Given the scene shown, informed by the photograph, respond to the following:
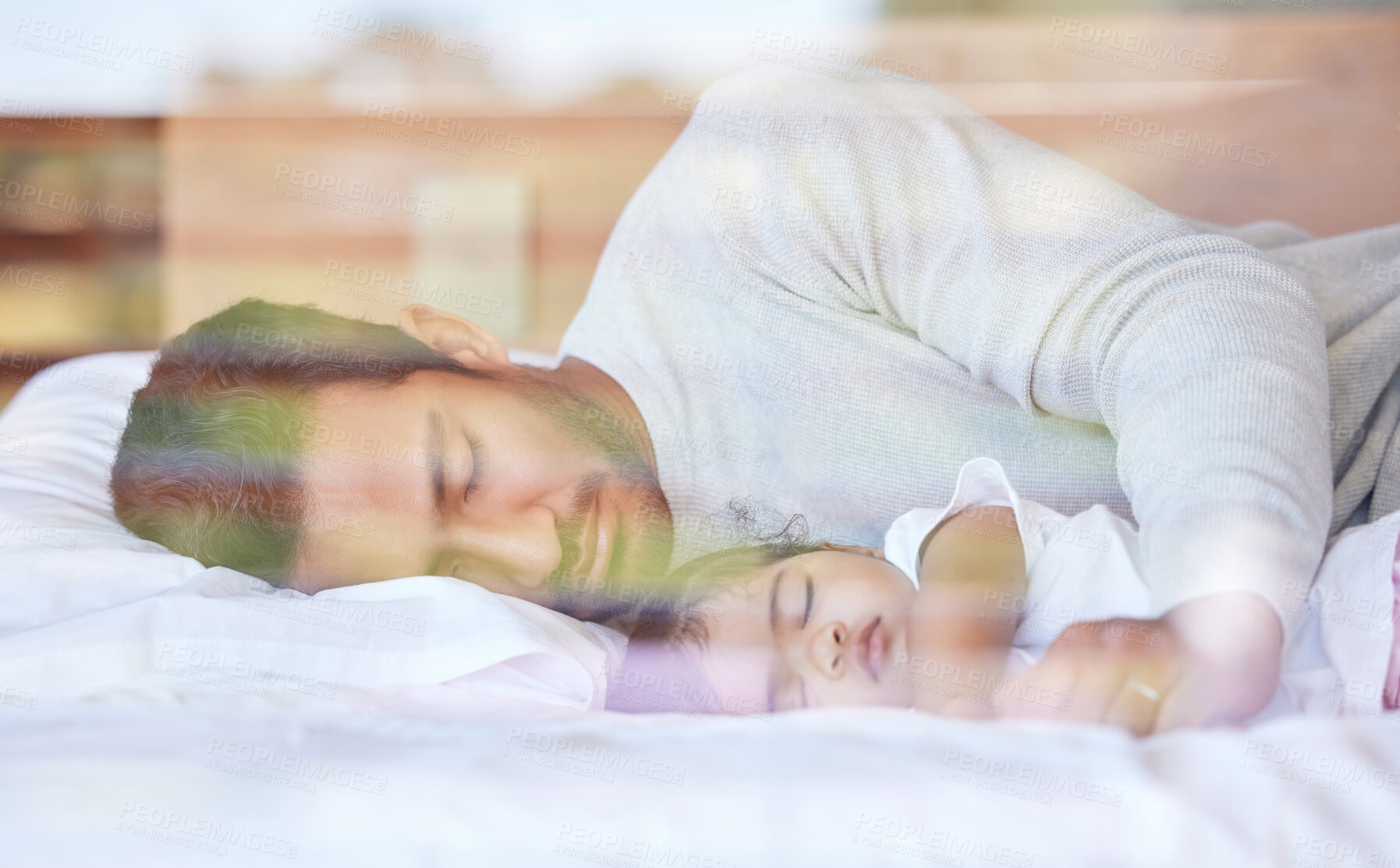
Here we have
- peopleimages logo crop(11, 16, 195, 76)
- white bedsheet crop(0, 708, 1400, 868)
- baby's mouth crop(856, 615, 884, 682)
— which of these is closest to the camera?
white bedsheet crop(0, 708, 1400, 868)

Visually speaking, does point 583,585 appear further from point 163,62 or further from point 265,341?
point 163,62

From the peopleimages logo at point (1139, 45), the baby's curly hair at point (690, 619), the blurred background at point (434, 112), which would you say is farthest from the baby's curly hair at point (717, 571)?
the peopleimages logo at point (1139, 45)

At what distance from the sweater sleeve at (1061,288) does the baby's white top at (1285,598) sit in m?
0.02

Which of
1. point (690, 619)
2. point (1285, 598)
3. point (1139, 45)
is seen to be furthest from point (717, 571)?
point (1139, 45)

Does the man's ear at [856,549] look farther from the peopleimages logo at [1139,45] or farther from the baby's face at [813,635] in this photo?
the peopleimages logo at [1139,45]

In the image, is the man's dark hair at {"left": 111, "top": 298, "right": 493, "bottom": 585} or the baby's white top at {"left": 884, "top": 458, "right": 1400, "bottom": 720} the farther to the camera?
the man's dark hair at {"left": 111, "top": 298, "right": 493, "bottom": 585}

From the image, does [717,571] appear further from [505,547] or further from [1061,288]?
[1061,288]

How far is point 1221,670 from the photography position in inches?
16.3

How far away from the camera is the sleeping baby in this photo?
44 centimetres

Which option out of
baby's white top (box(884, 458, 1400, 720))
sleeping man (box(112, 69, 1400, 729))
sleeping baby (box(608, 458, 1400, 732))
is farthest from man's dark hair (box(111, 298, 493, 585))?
baby's white top (box(884, 458, 1400, 720))

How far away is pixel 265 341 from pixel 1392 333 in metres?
0.70

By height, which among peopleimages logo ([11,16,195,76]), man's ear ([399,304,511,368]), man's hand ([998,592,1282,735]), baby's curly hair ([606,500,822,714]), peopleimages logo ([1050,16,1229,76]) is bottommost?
baby's curly hair ([606,500,822,714])

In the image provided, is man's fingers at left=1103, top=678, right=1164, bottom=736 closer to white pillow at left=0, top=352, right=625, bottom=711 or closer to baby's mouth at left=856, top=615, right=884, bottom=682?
baby's mouth at left=856, top=615, right=884, bottom=682

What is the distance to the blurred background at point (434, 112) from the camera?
604 millimetres
